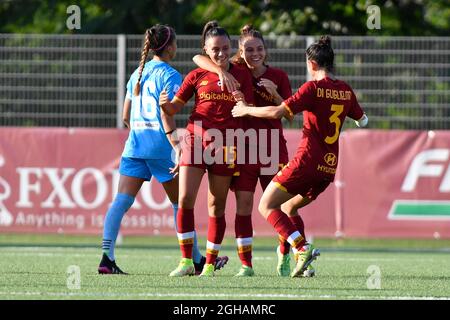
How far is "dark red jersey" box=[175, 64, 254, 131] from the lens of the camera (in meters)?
9.62

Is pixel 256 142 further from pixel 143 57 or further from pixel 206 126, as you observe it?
pixel 143 57

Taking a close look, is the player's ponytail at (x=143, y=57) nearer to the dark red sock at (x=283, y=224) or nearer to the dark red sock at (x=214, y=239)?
the dark red sock at (x=214, y=239)

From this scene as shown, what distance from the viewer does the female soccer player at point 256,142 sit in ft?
32.6

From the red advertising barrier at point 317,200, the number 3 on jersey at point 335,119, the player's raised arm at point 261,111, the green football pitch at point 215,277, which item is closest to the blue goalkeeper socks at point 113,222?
the green football pitch at point 215,277

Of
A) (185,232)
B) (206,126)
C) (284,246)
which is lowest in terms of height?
(284,246)

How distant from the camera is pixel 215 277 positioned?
9609 millimetres

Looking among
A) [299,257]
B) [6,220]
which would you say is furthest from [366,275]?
[6,220]

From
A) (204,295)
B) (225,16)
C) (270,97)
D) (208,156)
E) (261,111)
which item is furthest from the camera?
(225,16)

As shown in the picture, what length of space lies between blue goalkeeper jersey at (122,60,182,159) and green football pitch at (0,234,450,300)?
3.29ft

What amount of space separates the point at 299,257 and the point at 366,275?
0.88 meters

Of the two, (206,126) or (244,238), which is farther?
(244,238)

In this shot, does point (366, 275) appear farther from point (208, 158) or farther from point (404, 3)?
point (404, 3)

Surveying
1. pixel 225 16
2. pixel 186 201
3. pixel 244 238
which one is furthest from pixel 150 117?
pixel 225 16

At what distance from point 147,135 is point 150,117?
0.15 metres
